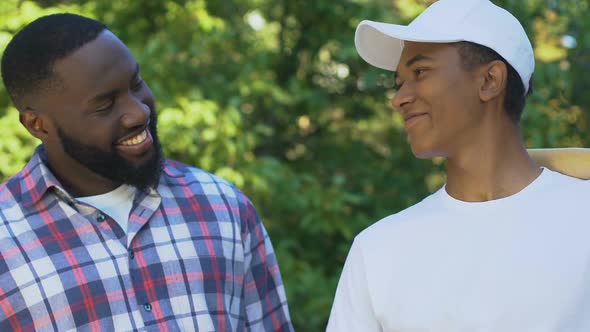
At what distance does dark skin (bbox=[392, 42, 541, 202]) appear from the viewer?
1957 mm

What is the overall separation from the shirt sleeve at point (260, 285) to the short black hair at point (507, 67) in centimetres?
75

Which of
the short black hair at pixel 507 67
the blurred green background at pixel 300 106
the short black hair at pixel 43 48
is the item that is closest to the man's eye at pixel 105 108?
the short black hair at pixel 43 48

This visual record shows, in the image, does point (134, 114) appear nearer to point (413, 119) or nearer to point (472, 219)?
point (413, 119)

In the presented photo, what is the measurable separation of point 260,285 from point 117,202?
1.42 feet

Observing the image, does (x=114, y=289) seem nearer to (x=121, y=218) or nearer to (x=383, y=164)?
(x=121, y=218)

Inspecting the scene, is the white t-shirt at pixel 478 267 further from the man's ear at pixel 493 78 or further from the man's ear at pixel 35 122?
the man's ear at pixel 35 122

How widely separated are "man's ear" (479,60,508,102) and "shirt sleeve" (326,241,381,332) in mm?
426

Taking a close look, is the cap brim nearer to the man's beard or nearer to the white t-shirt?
the white t-shirt

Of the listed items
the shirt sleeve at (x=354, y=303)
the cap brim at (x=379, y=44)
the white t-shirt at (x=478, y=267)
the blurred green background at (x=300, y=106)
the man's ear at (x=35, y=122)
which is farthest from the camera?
the blurred green background at (x=300, y=106)

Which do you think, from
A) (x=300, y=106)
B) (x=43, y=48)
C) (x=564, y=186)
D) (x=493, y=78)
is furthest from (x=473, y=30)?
(x=300, y=106)

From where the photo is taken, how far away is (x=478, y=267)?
1859 mm

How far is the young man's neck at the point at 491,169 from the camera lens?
6.40 ft

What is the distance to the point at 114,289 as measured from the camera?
212 centimetres

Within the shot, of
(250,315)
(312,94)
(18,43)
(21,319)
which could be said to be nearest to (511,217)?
(250,315)
